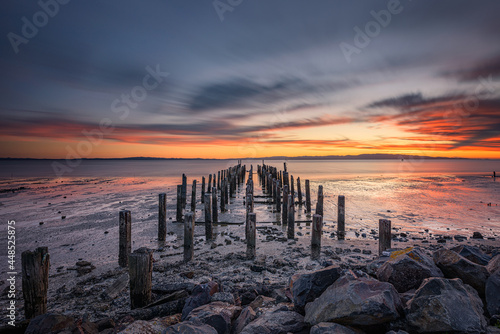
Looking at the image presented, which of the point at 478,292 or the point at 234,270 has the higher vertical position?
the point at 478,292

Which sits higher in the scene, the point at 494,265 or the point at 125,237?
the point at 494,265

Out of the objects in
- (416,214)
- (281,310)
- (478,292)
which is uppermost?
(478,292)

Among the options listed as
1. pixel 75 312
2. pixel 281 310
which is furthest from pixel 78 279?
pixel 281 310

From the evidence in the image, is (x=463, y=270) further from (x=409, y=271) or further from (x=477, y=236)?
(x=477, y=236)

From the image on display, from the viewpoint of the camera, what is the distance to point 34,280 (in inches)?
172

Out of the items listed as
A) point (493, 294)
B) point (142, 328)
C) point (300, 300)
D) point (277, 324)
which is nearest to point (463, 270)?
point (493, 294)

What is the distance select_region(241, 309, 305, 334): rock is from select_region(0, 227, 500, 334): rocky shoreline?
0.04ft

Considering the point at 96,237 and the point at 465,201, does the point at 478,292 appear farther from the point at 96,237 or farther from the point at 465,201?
the point at 465,201

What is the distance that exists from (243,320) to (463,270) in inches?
134

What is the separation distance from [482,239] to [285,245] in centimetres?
779

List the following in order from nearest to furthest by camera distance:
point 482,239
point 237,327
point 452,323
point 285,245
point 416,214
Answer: point 452,323 < point 237,327 < point 285,245 < point 482,239 < point 416,214

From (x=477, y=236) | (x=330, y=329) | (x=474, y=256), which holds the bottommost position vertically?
(x=477, y=236)

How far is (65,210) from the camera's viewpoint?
1481 cm

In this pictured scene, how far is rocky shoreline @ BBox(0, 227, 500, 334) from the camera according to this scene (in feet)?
9.30
